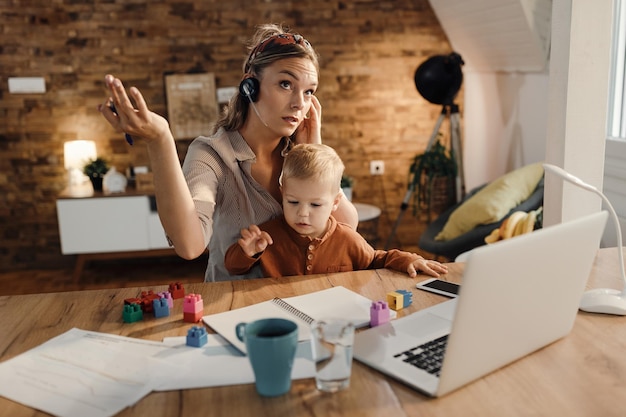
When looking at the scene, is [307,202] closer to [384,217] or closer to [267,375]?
[267,375]

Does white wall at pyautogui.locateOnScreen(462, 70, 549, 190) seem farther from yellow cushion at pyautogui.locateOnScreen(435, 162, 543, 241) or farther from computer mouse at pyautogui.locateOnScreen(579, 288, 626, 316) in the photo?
computer mouse at pyautogui.locateOnScreen(579, 288, 626, 316)

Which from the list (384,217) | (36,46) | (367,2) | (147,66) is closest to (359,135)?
(384,217)

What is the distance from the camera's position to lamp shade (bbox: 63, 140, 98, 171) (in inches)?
168

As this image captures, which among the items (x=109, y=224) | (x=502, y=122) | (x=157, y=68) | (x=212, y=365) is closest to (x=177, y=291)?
(x=212, y=365)

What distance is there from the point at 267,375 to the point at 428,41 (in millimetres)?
4145

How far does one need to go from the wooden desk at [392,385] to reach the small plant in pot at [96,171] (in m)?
3.10

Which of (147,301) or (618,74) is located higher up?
(618,74)

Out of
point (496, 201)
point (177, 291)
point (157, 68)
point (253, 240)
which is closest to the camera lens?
point (177, 291)

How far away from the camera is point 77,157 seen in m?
4.29

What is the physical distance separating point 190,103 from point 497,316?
3924mm

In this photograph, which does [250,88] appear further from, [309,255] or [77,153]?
[77,153]

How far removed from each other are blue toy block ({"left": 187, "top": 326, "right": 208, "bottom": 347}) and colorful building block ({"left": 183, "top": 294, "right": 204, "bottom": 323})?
4.1 inches

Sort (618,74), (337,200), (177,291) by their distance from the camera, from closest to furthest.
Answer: (177,291) < (337,200) < (618,74)

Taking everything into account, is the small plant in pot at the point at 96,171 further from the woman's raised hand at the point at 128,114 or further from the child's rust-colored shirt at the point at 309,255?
the woman's raised hand at the point at 128,114
